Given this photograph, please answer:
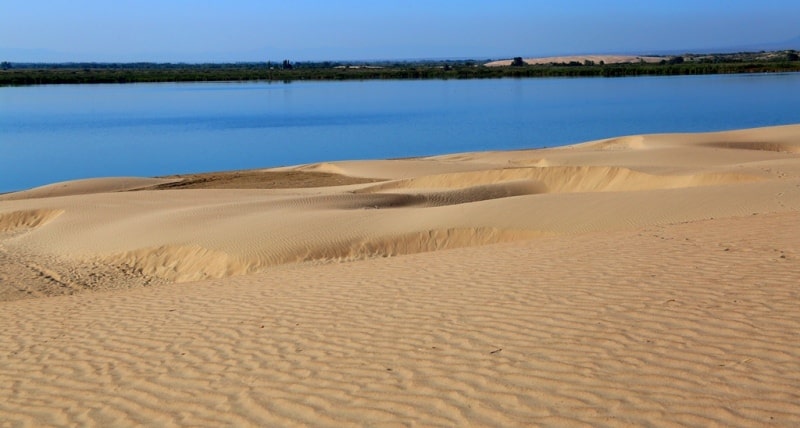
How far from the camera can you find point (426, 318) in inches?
282

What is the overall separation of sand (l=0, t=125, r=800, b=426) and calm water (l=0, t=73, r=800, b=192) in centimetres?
1647

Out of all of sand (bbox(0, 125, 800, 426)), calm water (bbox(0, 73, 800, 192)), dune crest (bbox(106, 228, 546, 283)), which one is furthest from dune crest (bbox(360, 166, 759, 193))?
calm water (bbox(0, 73, 800, 192))

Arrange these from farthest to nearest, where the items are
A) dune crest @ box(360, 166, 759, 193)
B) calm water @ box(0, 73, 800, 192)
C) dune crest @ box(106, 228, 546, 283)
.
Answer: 1. calm water @ box(0, 73, 800, 192)
2. dune crest @ box(360, 166, 759, 193)
3. dune crest @ box(106, 228, 546, 283)

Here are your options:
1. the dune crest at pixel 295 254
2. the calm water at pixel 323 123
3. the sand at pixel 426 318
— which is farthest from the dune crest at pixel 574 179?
the calm water at pixel 323 123

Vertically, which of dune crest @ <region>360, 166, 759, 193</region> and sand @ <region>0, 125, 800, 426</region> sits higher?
sand @ <region>0, 125, 800, 426</region>

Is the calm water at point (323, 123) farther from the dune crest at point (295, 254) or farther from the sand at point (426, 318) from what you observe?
the sand at point (426, 318)

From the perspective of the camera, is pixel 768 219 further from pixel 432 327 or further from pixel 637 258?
pixel 432 327

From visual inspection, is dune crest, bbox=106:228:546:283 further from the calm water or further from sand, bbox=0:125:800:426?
the calm water

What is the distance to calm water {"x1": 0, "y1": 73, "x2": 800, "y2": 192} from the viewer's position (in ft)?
112

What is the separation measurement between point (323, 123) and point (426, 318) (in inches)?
1604

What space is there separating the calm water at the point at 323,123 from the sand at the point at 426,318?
16472 mm

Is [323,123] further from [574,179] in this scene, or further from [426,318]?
[426,318]

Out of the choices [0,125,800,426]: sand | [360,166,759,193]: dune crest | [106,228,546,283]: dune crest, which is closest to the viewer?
Answer: [0,125,800,426]: sand

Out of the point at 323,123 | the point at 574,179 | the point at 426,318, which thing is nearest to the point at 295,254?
the point at 426,318
